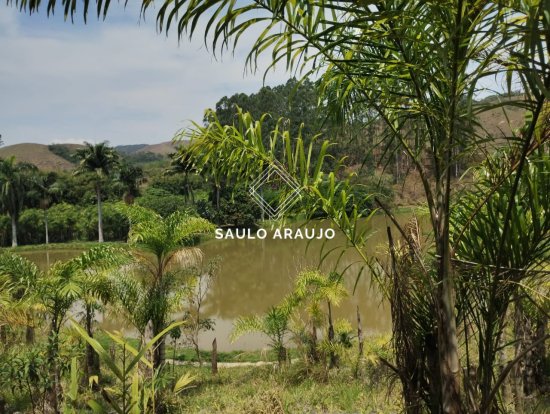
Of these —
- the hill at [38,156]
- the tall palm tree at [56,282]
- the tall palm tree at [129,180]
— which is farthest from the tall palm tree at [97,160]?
the hill at [38,156]

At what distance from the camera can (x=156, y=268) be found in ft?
21.5

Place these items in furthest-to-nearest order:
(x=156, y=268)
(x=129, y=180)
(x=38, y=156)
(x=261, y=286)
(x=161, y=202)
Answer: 1. (x=38, y=156)
2. (x=129, y=180)
3. (x=161, y=202)
4. (x=261, y=286)
5. (x=156, y=268)

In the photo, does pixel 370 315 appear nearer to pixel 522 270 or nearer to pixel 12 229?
pixel 522 270

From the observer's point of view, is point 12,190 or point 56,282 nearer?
point 56,282

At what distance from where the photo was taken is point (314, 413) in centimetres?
462

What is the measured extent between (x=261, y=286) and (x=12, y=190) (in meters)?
21.8

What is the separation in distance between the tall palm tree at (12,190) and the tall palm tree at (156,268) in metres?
27.5

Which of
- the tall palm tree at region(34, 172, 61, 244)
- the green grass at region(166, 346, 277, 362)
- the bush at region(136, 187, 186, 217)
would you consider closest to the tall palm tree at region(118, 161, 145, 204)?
the bush at region(136, 187, 186, 217)

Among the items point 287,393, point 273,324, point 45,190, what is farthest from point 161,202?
point 287,393

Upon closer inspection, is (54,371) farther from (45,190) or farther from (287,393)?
(45,190)

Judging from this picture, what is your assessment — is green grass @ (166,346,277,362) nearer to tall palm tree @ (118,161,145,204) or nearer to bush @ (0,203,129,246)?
bush @ (0,203,129,246)

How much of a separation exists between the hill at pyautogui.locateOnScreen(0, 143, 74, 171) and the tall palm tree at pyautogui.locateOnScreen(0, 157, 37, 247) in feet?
211

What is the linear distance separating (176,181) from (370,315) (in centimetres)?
2699

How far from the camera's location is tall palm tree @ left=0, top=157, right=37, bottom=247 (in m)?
29.9
